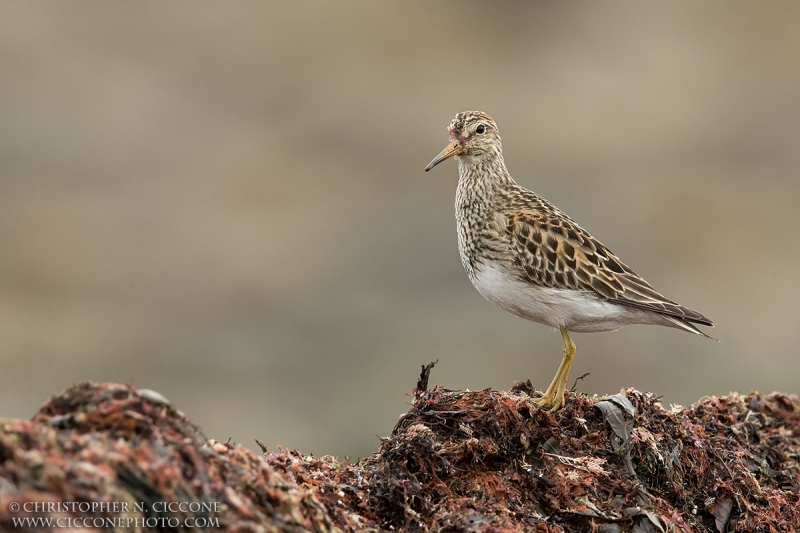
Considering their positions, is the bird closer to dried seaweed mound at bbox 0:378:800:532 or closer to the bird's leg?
the bird's leg

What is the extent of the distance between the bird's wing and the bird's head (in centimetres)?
88

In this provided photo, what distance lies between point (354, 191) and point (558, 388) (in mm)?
22068

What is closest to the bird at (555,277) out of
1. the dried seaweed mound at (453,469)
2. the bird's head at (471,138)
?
the bird's head at (471,138)

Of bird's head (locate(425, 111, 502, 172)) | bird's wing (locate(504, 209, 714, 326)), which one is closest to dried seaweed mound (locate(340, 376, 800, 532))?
bird's wing (locate(504, 209, 714, 326))

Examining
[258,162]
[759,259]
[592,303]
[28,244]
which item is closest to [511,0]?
[258,162]

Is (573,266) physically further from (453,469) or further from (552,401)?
(453,469)

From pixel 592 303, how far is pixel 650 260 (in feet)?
61.1

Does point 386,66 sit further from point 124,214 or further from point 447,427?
point 447,427

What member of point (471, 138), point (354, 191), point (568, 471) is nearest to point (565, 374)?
point (568, 471)

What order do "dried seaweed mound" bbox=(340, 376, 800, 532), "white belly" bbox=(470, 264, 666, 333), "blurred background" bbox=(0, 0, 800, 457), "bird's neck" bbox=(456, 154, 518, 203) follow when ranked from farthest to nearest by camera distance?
"blurred background" bbox=(0, 0, 800, 457) < "bird's neck" bbox=(456, 154, 518, 203) < "white belly" bbox=(470, 264, 666, 333) < "dried seaweed mound" bbox=(340, 376, 800, 532)

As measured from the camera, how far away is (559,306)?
28.0 feet

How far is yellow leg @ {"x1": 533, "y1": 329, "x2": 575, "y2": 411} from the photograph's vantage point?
7332 mm

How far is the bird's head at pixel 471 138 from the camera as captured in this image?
971 centimetres

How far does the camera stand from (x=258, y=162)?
3256 cm
